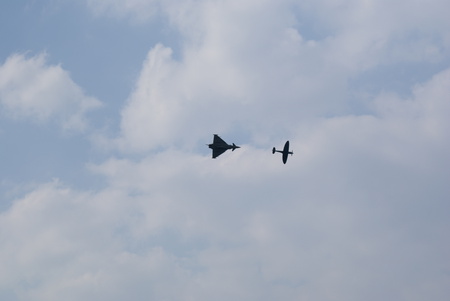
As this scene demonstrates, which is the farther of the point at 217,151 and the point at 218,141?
the point at 218,141

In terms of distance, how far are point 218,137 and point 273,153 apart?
27.9 meters

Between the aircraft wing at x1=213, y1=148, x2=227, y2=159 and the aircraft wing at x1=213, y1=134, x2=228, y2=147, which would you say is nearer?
the aircraft wing at x1=213, y1=148, x2=227, y2=159

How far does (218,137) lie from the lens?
16562cm

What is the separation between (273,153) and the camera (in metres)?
181

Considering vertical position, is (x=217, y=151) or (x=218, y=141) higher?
(x=218, y=141)

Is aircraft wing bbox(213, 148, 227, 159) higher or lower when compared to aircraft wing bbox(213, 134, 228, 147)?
lower

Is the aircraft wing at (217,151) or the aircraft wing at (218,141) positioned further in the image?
the aircraft wing at (218,141)

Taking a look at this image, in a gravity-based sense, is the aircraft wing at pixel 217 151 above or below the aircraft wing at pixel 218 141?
below

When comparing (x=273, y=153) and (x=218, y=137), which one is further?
(x=273, y=153)
